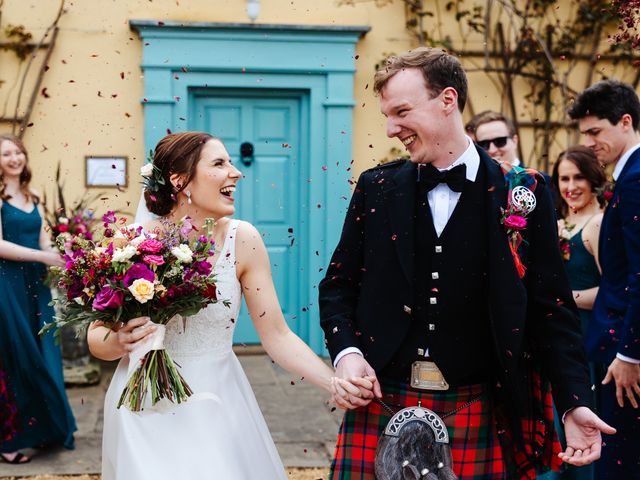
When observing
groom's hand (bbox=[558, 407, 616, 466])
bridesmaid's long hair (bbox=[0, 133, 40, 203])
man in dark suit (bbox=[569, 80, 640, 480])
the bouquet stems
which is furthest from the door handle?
groom's hand (bbox=[558, 407, 616, 466])

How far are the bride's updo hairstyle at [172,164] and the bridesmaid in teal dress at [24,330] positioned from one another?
2.74 metres

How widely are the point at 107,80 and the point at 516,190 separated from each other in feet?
20.8

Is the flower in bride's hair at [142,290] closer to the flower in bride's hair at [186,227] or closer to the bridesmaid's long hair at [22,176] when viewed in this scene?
the flower in bride's hair at [186,227]

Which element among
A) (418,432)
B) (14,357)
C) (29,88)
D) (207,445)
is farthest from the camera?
(29,88)

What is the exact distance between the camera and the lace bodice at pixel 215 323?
11.2ft

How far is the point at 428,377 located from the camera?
296 cm

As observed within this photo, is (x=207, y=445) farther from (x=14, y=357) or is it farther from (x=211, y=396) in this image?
(x=14, y=357)

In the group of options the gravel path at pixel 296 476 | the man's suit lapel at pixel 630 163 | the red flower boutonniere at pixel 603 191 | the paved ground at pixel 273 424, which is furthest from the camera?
the paved ground at pixel 273 424

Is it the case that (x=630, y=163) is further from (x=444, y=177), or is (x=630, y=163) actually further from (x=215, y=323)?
(x=215, y=323)

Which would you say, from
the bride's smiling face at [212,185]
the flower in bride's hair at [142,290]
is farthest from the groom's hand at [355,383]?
the bride's smiling face at [212,185]

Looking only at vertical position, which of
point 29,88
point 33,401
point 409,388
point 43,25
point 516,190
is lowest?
point 33,401

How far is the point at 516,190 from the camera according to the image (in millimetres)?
2939

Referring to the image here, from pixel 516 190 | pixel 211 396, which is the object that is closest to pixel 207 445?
pixel 211 396

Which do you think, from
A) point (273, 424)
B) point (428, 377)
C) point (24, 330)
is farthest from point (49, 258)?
point (428, 377)
